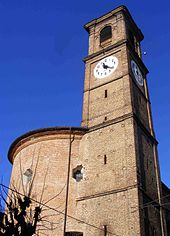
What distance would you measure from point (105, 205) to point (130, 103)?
6.11 m

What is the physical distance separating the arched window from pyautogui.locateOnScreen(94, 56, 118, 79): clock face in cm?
269

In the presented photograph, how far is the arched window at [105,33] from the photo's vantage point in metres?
24.1

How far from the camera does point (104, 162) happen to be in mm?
16734

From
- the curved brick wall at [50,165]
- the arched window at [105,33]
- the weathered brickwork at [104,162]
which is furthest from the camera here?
the arched window at [105,33]

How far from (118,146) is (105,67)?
6.86m

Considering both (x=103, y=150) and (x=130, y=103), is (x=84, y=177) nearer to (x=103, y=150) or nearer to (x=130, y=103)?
(x=103, y=150)

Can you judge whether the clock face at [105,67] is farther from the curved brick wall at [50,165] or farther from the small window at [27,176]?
the small window at [27,176]

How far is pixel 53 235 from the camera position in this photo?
50.8ft

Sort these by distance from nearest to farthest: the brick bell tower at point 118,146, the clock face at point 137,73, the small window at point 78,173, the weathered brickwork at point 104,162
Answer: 1. the brick bell tower at point 118,146
2. the weathered brickwork at point 104,162
3. the small window at point 78,173
4. the clock face at point 137,73

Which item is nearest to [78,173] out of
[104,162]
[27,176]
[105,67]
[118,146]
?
[104,162]

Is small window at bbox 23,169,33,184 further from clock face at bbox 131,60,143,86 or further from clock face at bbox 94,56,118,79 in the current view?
clock face at bbox 131,60,143,86

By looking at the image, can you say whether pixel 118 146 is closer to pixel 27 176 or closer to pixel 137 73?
pixel 27 176

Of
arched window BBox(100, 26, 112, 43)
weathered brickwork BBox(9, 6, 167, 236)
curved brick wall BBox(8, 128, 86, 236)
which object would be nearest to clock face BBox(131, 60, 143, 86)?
weathered brickwork BBox(9, 6, 167, 236)

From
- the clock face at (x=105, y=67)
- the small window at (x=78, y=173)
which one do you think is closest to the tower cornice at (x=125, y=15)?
the clock face at (x=105, y=67)
